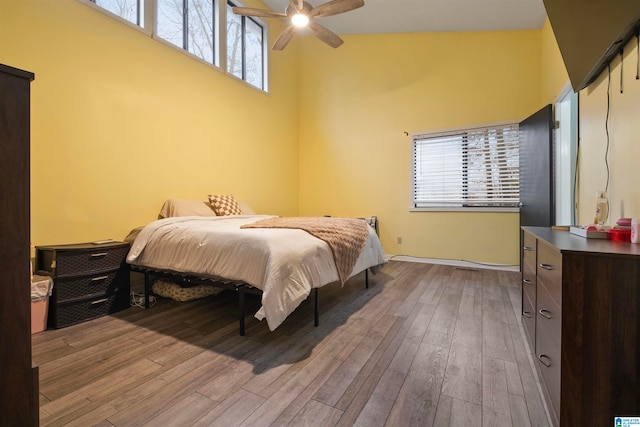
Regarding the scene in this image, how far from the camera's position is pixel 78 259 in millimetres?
2246

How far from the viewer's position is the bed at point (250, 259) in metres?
1.85

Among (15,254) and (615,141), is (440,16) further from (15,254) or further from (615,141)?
(15,254)

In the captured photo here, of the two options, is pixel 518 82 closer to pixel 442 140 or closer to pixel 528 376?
pixel 442 140

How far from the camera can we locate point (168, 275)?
2506 millimetres

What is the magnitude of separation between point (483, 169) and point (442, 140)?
0.72 metres

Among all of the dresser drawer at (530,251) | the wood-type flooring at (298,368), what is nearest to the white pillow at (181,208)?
the wood-type flooring at (298,368)

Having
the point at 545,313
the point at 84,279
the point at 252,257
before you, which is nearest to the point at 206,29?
the point at 84,279

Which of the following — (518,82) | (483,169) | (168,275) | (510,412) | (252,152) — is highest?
(518,82)

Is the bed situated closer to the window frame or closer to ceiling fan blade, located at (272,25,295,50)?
ceiling fan blade, located at (272,25,295,50)

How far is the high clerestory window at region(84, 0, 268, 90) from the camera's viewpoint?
3.06m

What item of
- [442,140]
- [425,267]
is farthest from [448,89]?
[425,267]

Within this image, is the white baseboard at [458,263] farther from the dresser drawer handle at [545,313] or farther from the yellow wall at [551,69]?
the dresser drawer handle at [545,313]

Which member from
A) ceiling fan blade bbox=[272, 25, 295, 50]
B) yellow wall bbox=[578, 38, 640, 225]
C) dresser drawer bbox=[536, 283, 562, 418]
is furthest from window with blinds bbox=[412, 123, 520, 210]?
dresser drawer bbox=[536, 283, 562, 418]

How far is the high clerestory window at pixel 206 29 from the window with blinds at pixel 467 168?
9.50ft
